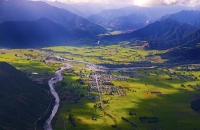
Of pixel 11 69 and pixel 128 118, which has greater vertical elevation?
pixel 11 69

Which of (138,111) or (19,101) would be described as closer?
(19,101)

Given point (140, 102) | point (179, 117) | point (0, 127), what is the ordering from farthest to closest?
point (140, 102) → point (179, 117) → point (0, 127)

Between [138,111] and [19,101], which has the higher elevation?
[19,101]

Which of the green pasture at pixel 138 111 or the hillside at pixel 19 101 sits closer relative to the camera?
the hillside at pixel 19 101

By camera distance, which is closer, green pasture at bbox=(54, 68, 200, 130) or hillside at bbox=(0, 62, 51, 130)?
hillside at bbox=(0, 62, 51, 130)

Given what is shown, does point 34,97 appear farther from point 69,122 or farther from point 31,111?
point 69,122

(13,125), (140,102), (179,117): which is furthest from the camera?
(140,102)

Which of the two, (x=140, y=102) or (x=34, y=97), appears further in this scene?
(x=140, y=102)

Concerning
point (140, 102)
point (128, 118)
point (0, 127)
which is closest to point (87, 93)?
point (140, 102)
